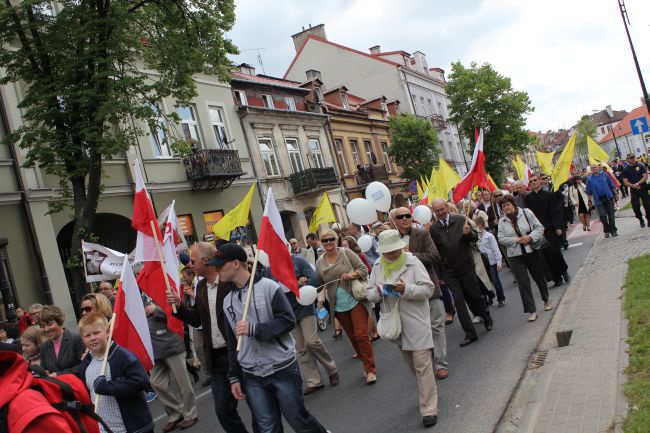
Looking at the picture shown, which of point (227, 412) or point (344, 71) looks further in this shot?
point (344, 71)

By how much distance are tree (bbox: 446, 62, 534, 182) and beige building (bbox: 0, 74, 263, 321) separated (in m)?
26.8

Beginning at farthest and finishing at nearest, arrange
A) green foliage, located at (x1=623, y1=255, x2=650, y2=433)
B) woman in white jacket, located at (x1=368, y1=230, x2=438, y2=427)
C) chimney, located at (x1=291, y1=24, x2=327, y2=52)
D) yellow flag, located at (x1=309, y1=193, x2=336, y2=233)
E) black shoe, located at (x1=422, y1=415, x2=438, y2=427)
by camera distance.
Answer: chimney, located at (x1=291, y1=24, x2=327, y2=52)
yellow flag, located at (x1=309, y1=193, x2=336, y2=233)
woman in white jacket, located at (x1=368, y1=230, x2=438, y2=427)
black shoe, located at (x1=422, y1=415, x2=438, y2=427)
green foliage, located at (x1=623, y1=255, x2=650, y2=433)

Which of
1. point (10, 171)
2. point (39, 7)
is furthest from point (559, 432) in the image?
point (10, 171)

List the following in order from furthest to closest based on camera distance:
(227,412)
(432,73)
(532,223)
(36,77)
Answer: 1. (432,73)
2. (36,77)
3. (532,223)
4. (227,412)

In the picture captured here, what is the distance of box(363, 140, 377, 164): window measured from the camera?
39656 mm

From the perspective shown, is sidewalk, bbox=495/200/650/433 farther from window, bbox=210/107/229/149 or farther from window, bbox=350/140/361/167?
window, bbox=350/140/361/167

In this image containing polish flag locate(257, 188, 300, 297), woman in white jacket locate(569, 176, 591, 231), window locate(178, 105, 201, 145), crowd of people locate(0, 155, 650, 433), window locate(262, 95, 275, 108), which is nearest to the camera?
crowd of people locate(0, 155, 650, 433)

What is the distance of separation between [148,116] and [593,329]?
32.6 ft

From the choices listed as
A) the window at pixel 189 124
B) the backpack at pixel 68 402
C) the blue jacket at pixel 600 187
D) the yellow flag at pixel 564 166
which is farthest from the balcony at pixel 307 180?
the backpack at pixel 68 402

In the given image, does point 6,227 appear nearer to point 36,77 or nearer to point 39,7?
point 36,77

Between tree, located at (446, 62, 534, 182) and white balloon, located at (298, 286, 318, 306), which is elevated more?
tree, located at (446, 62, 534, 182)

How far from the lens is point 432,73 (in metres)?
60.2

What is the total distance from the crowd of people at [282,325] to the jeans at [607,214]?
4.96 meters

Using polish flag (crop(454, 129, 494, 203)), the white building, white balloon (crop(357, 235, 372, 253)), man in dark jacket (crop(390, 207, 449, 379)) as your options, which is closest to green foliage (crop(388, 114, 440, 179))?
the white building
